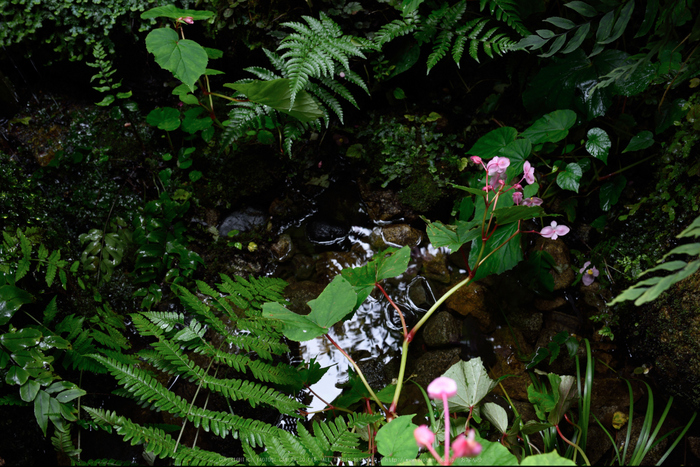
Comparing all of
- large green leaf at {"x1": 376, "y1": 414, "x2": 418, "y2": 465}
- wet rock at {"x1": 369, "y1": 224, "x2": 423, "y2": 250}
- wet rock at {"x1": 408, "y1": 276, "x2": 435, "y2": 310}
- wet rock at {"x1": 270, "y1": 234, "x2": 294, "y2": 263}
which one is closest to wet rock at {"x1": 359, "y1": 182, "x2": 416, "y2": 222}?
wet rock at {"x1": 369, "y1": 224, "x2": 423, "y2": 250}

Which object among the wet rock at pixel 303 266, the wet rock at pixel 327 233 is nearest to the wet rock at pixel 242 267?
the wet rock at pixel 303 266

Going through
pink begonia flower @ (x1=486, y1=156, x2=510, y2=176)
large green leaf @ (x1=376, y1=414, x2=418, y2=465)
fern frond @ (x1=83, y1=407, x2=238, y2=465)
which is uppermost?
pink begonia flower @ (x1=486, y1=156, x2=510, y2=176)

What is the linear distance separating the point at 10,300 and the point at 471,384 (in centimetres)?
202

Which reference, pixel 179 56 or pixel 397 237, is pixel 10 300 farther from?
pixel 397 237

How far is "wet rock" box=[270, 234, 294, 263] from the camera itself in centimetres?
254

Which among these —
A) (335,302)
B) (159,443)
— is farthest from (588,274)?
(159,443)

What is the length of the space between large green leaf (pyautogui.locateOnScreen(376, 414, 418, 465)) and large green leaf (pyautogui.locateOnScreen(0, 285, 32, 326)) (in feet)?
5.38

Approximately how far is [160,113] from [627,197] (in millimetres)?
3000

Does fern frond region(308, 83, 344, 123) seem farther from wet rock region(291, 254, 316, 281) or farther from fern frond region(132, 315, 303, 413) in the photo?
fern frond region(132, 315, 303, 413)

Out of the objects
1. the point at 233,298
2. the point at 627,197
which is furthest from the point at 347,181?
the point at 627,197

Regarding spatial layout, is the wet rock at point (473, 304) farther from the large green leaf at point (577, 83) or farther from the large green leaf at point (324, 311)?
the large green leaf at point (577, 83)

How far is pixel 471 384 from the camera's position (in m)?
1.55

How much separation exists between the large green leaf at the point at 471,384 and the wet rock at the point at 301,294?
0.99 metres

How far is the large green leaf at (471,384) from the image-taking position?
1.54m
